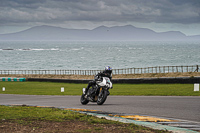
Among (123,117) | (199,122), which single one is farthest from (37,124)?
(199,122)

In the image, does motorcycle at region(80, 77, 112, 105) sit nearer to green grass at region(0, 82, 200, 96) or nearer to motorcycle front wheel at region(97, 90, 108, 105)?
motorcycle front wheel at region(97, 90, 108, 105)

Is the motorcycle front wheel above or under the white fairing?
under

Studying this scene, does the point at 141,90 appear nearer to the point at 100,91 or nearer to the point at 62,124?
the point at 100,91

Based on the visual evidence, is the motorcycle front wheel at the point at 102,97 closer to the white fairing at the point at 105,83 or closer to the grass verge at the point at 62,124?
the white fairing at the point at 105,83

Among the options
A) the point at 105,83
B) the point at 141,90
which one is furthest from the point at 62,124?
the point at 141,90

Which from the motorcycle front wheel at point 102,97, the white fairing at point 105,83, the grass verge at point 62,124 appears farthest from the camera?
the motorcycle front wheel at point 102,97

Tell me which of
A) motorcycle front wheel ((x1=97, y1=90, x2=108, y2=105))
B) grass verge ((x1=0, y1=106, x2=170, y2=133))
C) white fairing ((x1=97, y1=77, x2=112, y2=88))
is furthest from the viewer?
motorcycle front wheel ((x1=97, y1=90, x2=108, y2=105))

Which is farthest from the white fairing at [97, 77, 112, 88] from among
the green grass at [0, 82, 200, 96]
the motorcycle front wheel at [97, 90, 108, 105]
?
the green grass at [0, 82, 200, 96]

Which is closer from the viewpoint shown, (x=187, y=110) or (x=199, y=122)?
(x=199, y=122)

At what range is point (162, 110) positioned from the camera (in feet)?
40.1

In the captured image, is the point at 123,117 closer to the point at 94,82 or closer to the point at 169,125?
the point at 169,125

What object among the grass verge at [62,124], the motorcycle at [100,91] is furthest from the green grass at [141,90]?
the grass verge at [62,124]

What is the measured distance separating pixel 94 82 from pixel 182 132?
781 centimetres

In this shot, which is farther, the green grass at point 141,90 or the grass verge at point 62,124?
the green grass at point 141,90
